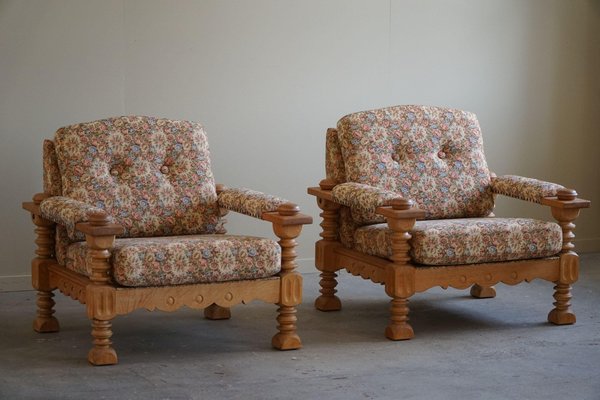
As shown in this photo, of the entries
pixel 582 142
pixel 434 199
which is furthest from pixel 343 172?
pixel 582 142

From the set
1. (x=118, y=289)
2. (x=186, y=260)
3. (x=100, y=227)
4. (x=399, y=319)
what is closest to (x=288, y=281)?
(x=186, y=260)

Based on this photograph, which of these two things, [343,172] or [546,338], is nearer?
[546,338]

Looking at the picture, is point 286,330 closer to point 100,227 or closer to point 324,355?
point 324,355

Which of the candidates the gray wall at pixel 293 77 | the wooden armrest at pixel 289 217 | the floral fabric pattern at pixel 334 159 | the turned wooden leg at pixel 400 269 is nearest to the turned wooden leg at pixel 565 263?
the turned wooden leg at pixel 400 269

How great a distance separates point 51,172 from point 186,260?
34.6 inches

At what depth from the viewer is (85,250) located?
4039 mm

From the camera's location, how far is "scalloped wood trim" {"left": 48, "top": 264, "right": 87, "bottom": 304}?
4.03m

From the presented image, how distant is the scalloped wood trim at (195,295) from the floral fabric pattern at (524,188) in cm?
136

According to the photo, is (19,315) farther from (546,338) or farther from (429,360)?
(546,338)

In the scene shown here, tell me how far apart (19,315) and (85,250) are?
906 millimetres

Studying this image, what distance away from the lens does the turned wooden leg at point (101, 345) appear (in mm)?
3904

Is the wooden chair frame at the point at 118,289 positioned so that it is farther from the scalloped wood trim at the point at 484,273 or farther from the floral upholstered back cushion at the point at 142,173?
the scalloped wood trim at the point at 484,273

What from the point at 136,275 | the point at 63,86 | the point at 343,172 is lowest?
the point at 136,275

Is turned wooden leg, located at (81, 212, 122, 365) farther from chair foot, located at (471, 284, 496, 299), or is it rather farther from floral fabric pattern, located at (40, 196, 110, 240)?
chair foot, located at (471, 284, 496, 299)
